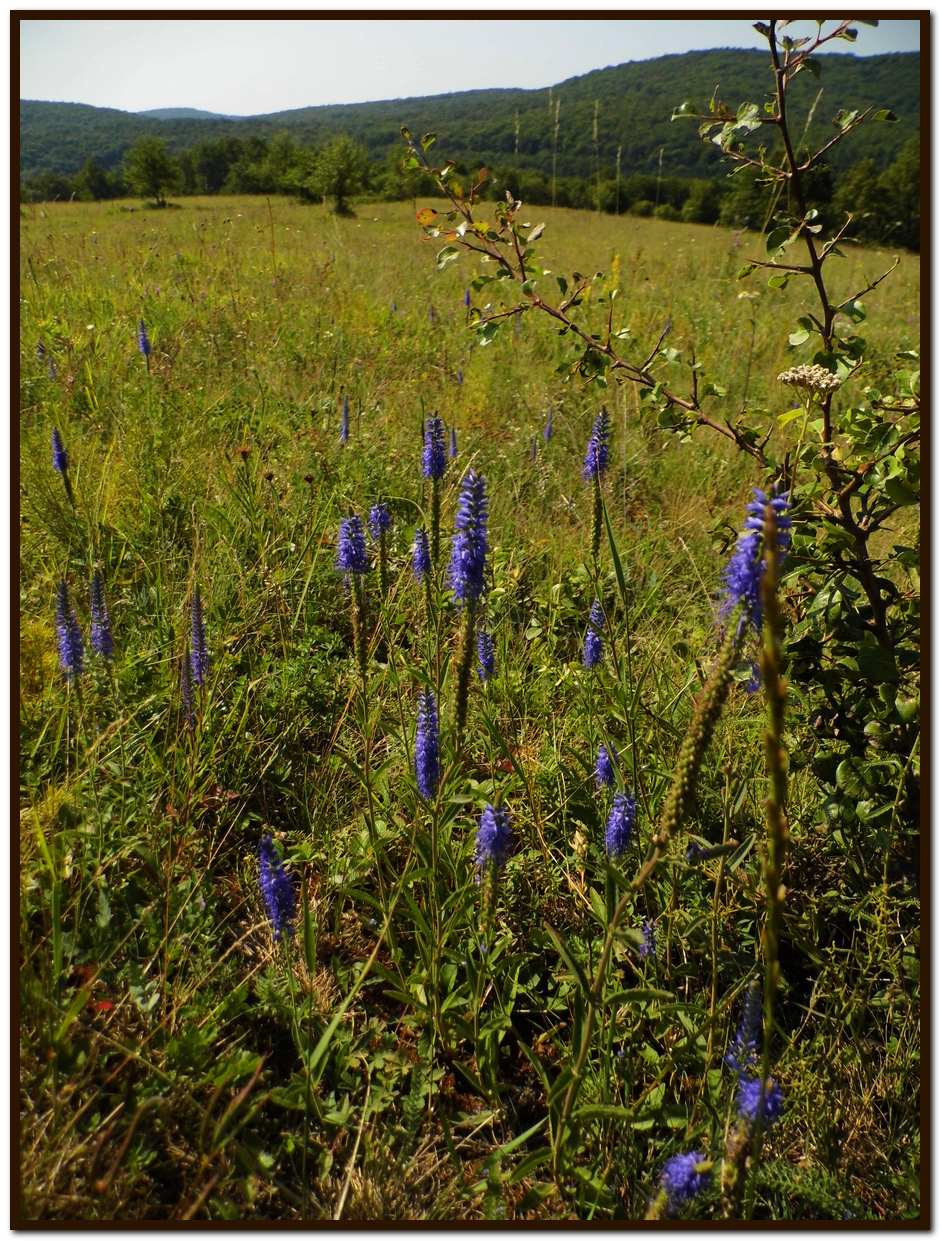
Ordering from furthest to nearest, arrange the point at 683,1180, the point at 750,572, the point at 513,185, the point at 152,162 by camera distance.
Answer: the point at 152,162
the point at 513,185
the point at 683,1180
the point at 750,572

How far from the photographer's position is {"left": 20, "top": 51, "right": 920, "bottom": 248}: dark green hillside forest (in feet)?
13.2

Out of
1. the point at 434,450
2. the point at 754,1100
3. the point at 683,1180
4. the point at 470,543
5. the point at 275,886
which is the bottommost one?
the point at 683,1180

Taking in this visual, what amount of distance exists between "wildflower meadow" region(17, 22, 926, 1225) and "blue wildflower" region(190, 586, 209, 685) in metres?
0.02

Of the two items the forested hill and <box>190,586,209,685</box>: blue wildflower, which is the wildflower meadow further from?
the forested hill

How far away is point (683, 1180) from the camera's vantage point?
1375 mm

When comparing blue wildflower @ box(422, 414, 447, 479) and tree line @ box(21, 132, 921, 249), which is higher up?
tree line @ box(21, 132, 921, 249)

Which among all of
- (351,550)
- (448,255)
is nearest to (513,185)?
(448,255)

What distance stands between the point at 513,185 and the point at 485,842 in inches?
558

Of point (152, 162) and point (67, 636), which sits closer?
point (67, 636)

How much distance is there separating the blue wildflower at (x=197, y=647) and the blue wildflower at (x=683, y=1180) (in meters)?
1.73

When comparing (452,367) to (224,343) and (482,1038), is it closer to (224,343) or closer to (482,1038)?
(224,343)

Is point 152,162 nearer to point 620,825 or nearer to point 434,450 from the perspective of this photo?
point 434,450

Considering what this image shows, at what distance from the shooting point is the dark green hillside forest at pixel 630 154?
4016 mm

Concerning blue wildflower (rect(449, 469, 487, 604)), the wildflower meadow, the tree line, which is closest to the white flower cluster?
the wildflower meadow
